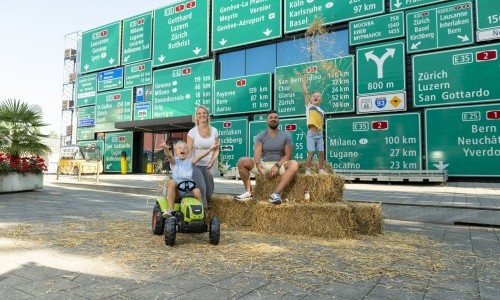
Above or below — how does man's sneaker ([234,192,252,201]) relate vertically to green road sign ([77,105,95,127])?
below

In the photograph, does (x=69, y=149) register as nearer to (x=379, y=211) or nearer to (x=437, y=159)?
(x=437, y=159)

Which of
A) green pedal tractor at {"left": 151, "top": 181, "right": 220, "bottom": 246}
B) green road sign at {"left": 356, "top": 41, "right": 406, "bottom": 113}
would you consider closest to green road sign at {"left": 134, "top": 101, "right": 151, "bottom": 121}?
green road sign at {"left": 356, "top": 41, "right": 406, "bottom": 113}

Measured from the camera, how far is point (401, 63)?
14711mm

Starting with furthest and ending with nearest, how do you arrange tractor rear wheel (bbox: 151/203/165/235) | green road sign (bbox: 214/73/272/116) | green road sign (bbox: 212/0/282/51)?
green road sign (bbox: 214/73/272/116) < green road sign (bbox: 212/0/282/51) < tractor rear wheel (bbox: 151/203/165/235)

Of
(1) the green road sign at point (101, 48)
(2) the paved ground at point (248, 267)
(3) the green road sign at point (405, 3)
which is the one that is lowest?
(2) the paved ground at point (248, 267)

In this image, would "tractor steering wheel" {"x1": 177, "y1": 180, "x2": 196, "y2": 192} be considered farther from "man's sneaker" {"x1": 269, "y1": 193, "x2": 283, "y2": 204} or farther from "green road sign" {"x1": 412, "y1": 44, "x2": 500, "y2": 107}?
"green road sign" {"x1": 412, "y1": 44, "x2": 500, "y2": 107}

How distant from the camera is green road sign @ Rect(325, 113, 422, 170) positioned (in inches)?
567

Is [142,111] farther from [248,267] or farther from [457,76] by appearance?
[248,267]

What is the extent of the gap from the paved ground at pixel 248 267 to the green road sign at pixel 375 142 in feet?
33.9

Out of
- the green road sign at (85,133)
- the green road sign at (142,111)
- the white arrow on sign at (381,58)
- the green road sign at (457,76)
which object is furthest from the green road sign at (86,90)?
the green road sign at (457,76)

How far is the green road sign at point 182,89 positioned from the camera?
67.6 ft

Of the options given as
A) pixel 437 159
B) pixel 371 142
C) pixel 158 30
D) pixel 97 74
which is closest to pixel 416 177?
pixel 437 159

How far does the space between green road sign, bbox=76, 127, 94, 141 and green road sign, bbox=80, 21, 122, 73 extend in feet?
14.8

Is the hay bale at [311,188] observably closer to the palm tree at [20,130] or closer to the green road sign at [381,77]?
the palm tree at [20,130]
